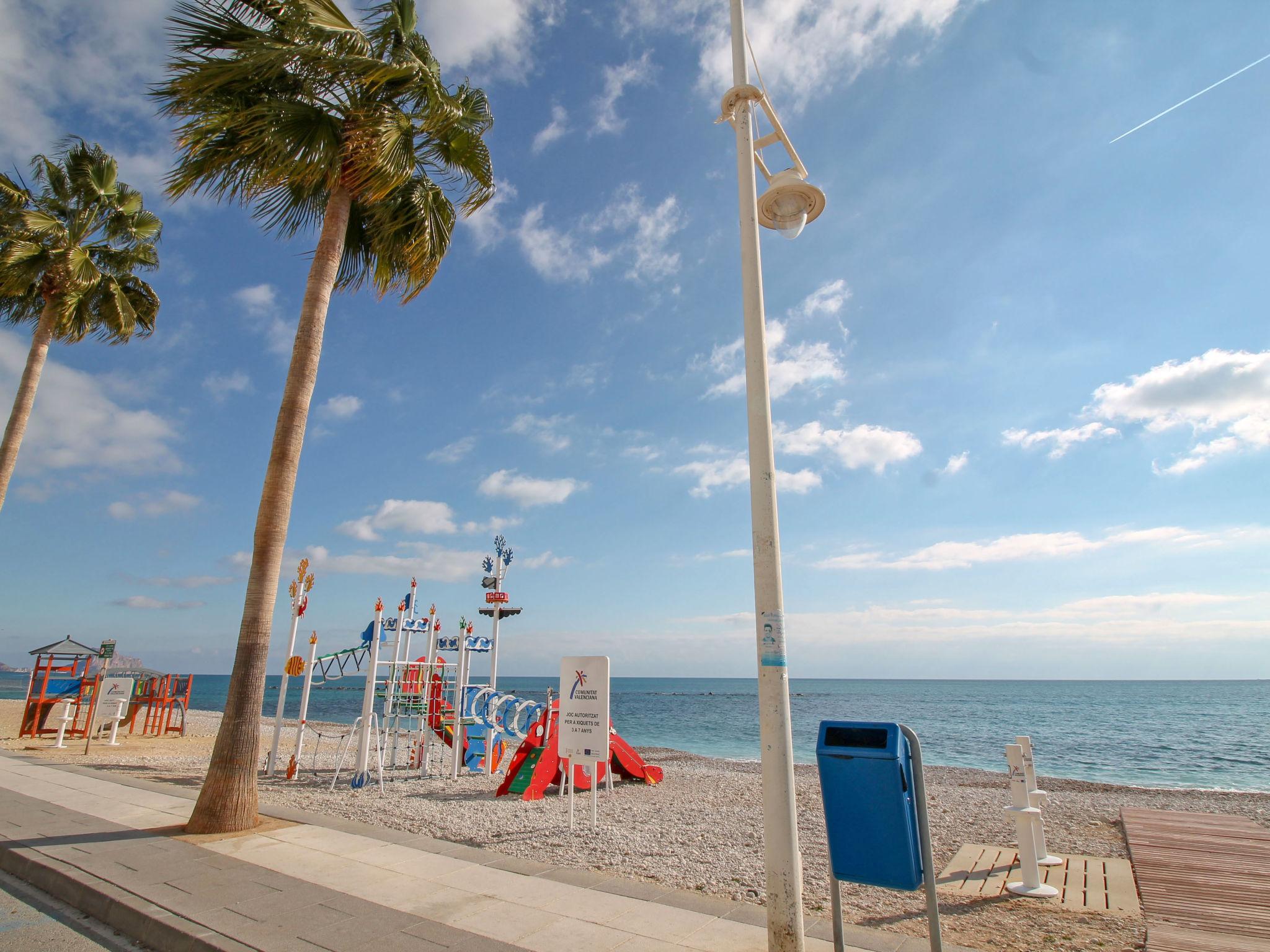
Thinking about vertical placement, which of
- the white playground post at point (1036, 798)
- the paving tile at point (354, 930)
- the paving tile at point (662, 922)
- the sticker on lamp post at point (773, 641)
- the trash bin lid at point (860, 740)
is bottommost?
the paving tile at point (662, 922)

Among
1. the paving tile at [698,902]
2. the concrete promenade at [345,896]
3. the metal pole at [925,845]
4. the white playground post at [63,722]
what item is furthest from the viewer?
the white playground post at [63,722]

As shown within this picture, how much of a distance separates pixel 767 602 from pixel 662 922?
237 cm

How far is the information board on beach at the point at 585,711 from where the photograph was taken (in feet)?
28.1

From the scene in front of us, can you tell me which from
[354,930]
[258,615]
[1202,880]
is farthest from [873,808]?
[258,615]

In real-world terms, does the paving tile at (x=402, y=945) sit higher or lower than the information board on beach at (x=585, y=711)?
lower

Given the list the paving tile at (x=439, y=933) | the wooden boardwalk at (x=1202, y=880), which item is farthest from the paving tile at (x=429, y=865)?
the wooden boardwalk at (x=1202, y=880)

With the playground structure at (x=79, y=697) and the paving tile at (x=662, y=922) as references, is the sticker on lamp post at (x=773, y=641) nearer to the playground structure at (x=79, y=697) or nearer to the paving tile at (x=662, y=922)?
the paving tile at (x=662, y=922)

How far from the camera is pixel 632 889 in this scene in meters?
5.22

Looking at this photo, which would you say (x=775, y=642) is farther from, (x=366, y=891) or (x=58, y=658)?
(x=58, y=658)

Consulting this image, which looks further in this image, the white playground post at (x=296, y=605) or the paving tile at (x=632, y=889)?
the white playground post at (x=296, y=605)

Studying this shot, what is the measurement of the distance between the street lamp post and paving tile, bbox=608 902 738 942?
709 mm

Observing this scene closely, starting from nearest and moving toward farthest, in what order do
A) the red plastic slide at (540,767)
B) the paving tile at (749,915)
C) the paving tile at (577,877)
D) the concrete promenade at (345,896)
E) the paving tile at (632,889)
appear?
1. the concrete promenade at (345,896)
2. the paving tile at (749,915)
3. the paving tile at (632,889)
4. the paving tile at (577,877)
5. the red plastic slide at (540,767)

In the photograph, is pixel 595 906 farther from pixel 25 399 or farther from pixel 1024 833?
pixel 25 399

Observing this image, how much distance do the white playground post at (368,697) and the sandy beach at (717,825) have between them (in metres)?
0.58
